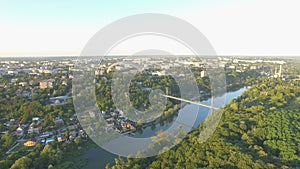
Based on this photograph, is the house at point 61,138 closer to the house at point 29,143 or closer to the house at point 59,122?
the house at point 29,143

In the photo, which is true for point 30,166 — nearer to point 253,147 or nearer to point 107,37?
point 107,37

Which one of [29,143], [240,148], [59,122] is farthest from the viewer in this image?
[59,122]

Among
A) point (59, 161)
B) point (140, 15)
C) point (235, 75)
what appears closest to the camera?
point (140, 15)

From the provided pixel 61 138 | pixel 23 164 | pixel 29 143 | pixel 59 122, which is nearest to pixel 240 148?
pixel 23 164

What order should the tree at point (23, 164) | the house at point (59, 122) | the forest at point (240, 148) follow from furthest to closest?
the house at point (59, 122) → the tree at point (23, 164) → the forest at point (240, 148)

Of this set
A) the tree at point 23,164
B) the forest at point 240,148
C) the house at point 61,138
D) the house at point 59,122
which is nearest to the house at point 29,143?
the house at point 61,138

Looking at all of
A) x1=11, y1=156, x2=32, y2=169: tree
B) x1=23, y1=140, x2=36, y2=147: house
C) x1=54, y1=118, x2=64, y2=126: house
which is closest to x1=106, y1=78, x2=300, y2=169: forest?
x1=11, y1=156, x2=32, y2=169: tree

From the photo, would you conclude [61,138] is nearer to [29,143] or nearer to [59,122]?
[29,143]

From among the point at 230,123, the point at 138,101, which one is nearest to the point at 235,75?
the point at 138,101

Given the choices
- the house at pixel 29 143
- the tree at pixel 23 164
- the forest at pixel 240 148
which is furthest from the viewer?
the house at pixel 29 143

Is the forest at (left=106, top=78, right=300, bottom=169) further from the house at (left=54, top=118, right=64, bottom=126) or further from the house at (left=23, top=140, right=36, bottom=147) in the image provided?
the house at (left=54, top=118, right=64, bottom=126)

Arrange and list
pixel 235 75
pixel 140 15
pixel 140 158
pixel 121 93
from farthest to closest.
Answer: pixel 235 75, pixel 121 93, pixel 140 158, pixel 140 15
